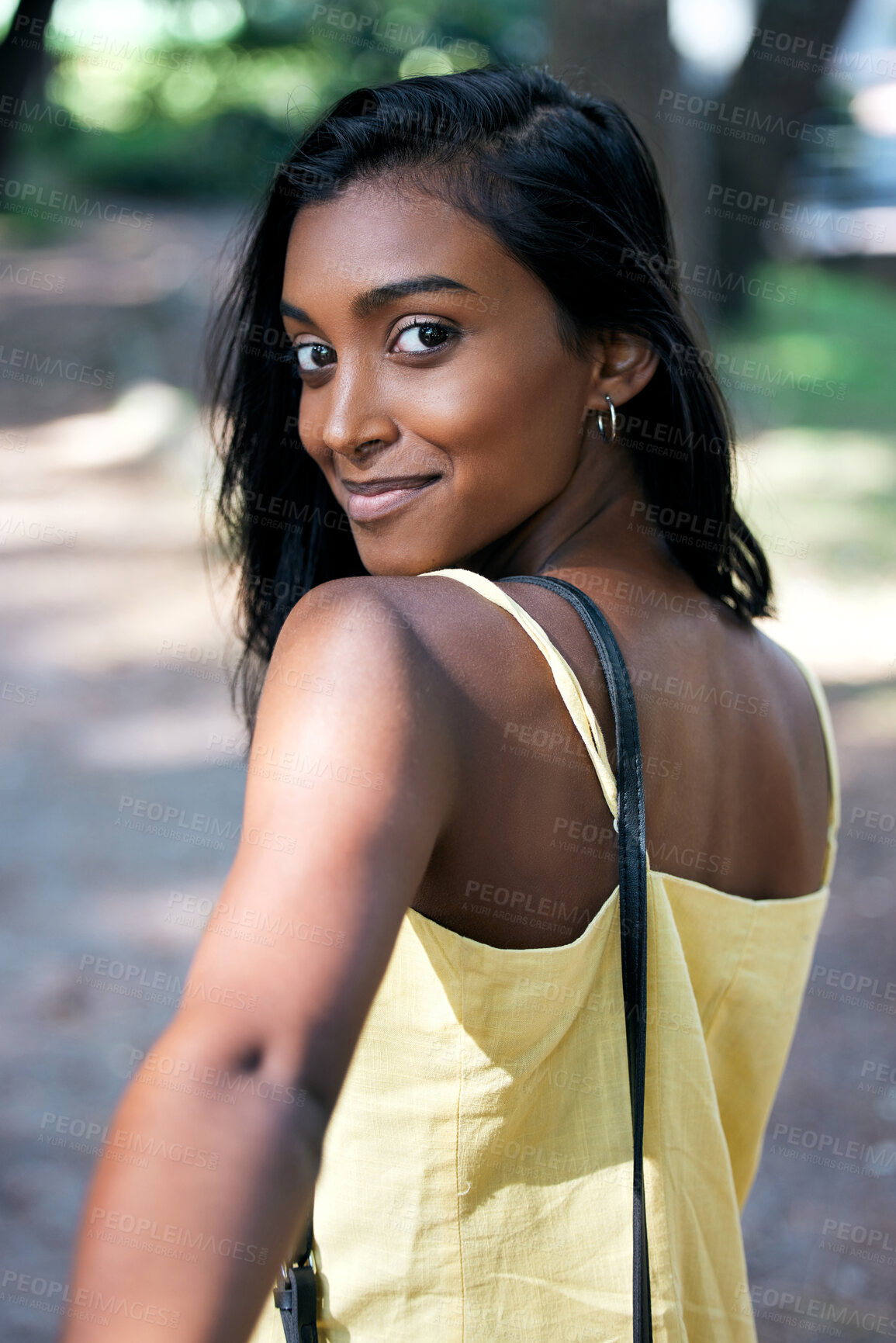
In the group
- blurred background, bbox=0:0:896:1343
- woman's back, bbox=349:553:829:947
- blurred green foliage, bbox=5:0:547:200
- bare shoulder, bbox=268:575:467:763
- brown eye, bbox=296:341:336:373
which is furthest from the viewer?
blurred green foliage, bbox=5:0:547:200

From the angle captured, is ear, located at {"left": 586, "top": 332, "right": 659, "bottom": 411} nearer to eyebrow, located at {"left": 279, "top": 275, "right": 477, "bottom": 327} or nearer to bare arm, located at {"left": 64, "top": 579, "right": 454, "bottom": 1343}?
eyebrow, located at {"left": 279, "top": 275, "right": 477, "bottom": 327}

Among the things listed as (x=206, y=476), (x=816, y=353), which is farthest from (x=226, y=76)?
(x=206, y=476)

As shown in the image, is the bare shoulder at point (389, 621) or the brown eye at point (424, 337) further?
the brown eye at point (424, 337)

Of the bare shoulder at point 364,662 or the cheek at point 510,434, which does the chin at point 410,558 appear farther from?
the bare shoulder at point 364,662

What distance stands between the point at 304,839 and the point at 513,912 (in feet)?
1.03

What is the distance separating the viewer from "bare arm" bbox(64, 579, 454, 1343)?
772 millimetres

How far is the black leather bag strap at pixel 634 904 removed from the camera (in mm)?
1186

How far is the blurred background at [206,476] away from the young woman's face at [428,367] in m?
0.57

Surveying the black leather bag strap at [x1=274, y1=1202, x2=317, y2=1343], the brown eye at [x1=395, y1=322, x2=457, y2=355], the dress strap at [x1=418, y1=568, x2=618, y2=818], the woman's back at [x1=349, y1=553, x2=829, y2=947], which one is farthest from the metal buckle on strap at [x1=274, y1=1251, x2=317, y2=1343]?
the brown eye at [x1=395, y1=322, x2=457, y2=355]

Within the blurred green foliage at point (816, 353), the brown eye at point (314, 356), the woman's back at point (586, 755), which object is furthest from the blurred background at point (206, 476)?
the woman's back at point (586, 755)

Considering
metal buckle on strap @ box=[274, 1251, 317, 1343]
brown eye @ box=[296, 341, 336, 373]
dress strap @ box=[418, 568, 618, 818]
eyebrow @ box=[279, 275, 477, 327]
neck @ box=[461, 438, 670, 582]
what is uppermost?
eyebrow @ box=[279, 275, 477, 327]

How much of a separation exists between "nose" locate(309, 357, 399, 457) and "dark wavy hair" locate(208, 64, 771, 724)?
224mm

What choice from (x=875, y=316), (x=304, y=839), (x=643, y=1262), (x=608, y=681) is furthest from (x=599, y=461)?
(x=875, y=316)

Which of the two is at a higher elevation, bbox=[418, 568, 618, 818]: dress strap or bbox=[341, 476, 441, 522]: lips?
bbox=[341, 476, 441, 522]: lips
